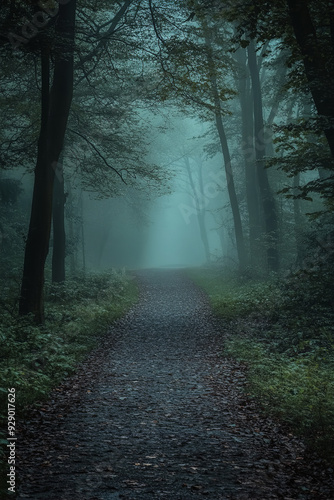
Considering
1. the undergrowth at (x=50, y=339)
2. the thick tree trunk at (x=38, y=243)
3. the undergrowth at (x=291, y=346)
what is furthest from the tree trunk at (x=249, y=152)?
the thick tree trunk at (x=38, y=243)

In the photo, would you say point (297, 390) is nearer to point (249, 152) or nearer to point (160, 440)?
point (160, 440)

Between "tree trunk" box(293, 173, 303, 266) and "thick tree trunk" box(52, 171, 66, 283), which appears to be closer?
"tree trunk" box(293, 173, 303, 266)

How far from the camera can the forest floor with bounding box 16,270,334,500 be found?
4.58 meters

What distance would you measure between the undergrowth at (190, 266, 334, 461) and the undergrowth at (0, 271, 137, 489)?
3.45m

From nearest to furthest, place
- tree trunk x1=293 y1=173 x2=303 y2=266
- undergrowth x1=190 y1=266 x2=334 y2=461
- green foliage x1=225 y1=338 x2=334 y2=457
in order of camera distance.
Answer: green foliage x1=225 y1=338 x2=334 y2=457
undergrowth x1=190 y1=266 x2=334 y2=461
tree trunk x1=293 y1=173 x2=303 y2=266

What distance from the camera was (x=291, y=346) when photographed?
10.3 metres

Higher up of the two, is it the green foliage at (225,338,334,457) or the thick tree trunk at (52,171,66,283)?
the thick tree trunk at (52,171,66,283)

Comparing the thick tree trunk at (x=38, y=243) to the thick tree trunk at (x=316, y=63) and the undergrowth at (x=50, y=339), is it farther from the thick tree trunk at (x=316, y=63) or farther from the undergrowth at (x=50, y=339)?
the thick tree trunk at (x=316, y=63)

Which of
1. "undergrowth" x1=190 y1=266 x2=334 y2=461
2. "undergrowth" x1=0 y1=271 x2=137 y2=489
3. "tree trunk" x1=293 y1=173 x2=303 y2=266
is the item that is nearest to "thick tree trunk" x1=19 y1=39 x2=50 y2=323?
"undergrowth" x1=0 y1=271 x2=137 y2=489

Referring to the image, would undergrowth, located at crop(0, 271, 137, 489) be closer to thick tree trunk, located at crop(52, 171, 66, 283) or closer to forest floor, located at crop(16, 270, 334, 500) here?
forest floor, located at crop(16, 270, 334, 500)

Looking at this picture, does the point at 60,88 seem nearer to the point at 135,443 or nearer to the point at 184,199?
the point at 135,443

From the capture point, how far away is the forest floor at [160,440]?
4.58 metres

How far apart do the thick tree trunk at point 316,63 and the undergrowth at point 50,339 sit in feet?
21.6

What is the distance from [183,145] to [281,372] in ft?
137
